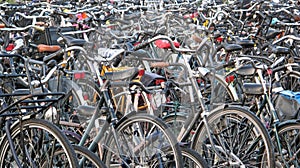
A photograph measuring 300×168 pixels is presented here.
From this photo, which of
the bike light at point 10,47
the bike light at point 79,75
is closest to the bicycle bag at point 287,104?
the bike light at point 79,75

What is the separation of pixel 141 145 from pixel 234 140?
88cm

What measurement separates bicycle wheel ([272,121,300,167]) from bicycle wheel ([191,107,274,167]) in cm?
13

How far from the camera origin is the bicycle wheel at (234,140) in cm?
448

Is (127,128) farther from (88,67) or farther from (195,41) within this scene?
(195,41)

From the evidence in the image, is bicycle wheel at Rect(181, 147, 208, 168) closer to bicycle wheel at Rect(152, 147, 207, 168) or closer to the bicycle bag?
bicycle wheel at Rect(152, 147, 207, 168)

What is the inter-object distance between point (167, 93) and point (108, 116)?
0.84 metres

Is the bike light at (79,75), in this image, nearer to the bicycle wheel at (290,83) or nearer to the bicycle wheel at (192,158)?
the bicycle wheel at (192,158)

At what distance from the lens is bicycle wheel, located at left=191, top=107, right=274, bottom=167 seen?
4.48 m

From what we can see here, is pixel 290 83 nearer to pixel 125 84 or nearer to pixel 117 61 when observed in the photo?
pixel 117 61

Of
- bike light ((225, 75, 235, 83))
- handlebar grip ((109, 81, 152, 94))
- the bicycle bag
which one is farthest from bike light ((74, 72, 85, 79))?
the bicycle bag

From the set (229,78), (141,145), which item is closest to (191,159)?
(141,145)

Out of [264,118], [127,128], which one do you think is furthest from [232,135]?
[127,128]

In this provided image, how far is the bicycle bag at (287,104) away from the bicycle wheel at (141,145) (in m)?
1.17

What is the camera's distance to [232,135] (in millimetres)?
4828
